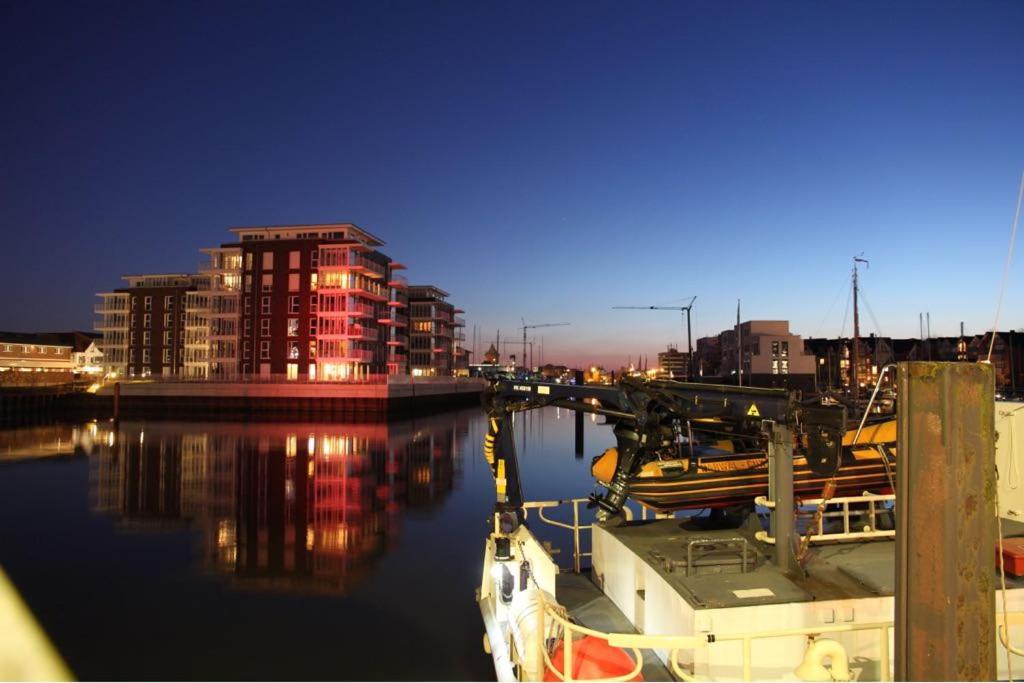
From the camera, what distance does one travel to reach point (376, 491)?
35188mm

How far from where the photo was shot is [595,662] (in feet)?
20.7

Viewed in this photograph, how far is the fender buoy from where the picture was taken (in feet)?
20.4

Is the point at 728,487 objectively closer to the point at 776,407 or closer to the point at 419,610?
the point at 776,407

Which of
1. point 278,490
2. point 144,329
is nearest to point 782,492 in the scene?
point 278,490

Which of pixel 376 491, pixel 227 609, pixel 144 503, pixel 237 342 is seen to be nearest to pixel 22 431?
pixel 237 342

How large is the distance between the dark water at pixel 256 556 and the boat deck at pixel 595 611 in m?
4.47

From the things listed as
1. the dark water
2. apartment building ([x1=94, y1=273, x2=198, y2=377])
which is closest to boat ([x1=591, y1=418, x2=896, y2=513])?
the dark water

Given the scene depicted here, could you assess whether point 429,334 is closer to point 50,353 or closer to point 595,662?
point 50,353

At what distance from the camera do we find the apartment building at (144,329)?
115500 mm

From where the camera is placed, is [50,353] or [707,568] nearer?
[707,568]

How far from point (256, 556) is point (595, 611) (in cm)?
1715

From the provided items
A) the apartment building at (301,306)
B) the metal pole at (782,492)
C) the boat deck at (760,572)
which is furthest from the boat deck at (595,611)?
the apartment building at (301,306)

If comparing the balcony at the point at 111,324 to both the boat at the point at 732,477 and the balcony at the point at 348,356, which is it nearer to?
the balcony at the point at 348,356

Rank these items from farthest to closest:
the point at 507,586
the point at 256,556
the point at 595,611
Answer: the point at 256,556, the point at 507,586, the point at 595,611
